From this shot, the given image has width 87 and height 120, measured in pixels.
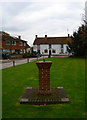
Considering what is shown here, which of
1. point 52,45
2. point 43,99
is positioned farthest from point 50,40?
point 43,99

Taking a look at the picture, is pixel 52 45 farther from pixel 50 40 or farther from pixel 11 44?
pixel 11 44

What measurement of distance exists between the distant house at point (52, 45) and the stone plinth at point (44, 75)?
1987 inches

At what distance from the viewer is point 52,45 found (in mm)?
57094

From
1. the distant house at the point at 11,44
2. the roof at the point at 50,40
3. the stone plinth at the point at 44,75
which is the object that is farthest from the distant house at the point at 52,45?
the stone plinth at the point at 44,75

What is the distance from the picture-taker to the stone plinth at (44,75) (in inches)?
219

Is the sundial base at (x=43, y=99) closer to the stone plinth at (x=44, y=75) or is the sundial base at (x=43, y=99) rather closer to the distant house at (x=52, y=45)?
the stone plinth at (x=44, y=75)

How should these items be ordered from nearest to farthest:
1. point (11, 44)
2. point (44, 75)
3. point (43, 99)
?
point (43, 99) < point (44, 75) < point (11, 44)

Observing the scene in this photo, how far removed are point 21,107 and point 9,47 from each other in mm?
37472

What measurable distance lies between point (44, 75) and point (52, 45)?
5202 centimetres

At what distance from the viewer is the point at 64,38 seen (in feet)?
190

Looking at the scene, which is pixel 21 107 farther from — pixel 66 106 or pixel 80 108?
pixel 80 108

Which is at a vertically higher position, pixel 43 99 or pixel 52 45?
pixel 52 45

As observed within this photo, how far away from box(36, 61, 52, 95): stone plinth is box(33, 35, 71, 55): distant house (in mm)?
50458

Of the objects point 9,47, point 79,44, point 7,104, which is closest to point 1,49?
point 9,47
